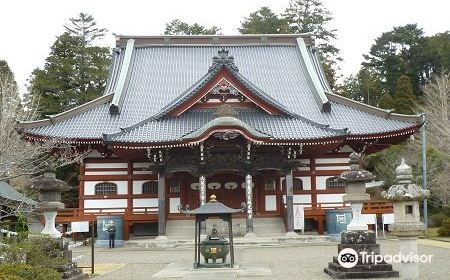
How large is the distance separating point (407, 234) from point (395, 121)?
17081 millimetres

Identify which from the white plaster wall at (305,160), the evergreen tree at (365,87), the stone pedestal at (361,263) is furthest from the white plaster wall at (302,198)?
the evergreen tree at (365,87)

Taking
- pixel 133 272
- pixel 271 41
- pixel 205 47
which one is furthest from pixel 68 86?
pixel 133 272

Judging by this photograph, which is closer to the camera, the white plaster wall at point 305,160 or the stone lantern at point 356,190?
the stone lantern at point 356,190

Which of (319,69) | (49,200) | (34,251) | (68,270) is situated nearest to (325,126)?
(319,69)

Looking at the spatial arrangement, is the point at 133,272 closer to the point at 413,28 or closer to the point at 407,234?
the point at 407,234

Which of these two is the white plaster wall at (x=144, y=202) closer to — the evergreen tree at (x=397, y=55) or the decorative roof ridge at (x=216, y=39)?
the decorative roof ridge at (x=216, y=39)

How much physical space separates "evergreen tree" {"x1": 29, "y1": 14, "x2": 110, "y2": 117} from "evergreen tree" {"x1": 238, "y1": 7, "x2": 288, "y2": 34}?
18959mm

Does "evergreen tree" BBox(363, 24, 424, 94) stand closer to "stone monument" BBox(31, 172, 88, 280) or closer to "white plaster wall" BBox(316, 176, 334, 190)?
"white plaster wall" BBox(316, 176, 334, 190)

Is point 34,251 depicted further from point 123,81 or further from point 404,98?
point 404,98

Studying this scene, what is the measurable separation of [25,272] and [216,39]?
2783cm

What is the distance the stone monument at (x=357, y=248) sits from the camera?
12.9 metres

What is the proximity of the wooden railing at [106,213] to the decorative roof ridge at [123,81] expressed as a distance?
5.45 m

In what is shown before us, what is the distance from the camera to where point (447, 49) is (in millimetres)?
61906

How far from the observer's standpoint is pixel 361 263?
13203 mm
